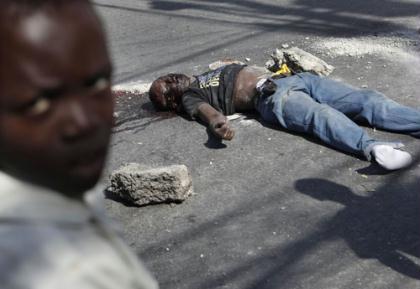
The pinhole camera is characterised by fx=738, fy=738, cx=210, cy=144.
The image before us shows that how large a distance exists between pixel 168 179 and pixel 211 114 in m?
0.97

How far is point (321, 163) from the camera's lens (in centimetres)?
402

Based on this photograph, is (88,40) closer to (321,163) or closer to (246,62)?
(321,163)

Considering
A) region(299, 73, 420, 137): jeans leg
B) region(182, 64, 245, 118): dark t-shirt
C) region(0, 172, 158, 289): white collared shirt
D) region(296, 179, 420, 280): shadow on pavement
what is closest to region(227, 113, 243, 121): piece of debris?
region(182, 64, 245, 118): dark t-shirt

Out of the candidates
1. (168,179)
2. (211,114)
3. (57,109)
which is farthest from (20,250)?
(211,114)

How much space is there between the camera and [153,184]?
3.64 m

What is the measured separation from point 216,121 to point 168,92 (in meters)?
0.61

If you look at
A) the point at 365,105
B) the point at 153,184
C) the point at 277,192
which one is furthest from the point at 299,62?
the point at 153,184

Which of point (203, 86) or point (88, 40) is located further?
point (203, 86)

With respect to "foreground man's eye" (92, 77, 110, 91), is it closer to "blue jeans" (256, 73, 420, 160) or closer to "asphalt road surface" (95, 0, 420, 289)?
"asphalt road surface" (95, 0, 420, 289)

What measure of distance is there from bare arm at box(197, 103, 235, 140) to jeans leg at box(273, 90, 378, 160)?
0.36m

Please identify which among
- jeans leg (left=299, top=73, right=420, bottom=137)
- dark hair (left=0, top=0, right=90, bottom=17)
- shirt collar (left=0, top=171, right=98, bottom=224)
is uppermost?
dark hair (left=0, top=0, right=90, bottom=17)

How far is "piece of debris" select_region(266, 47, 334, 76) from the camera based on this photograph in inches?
199

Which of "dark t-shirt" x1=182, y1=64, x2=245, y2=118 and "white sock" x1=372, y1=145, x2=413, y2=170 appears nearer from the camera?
"white sock" x1=372, y1=145, x2=413, y2=170

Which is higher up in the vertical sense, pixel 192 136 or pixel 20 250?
pixel 20 250
